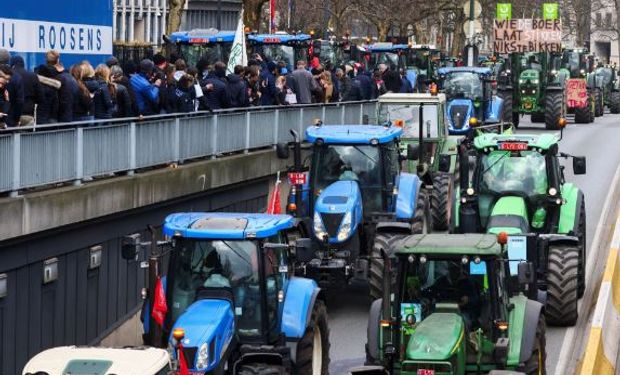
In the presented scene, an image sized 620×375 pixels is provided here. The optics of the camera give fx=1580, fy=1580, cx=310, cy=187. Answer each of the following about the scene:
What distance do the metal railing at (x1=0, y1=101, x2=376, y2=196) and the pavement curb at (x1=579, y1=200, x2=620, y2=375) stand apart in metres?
5.93

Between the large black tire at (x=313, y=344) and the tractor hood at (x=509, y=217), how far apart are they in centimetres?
395

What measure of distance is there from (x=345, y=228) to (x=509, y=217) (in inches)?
83.9

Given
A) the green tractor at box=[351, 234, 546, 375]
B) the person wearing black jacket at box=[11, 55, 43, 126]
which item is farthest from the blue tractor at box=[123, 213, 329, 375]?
the person wearing black jacket at box=[11, 55, 43, 126]

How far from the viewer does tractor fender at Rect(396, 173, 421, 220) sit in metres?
21.8

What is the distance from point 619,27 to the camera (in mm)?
116875

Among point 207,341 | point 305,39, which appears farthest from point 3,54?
point 305,39

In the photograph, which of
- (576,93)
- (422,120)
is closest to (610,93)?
(576,93)

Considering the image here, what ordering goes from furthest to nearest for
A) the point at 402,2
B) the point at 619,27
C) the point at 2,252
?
1. the point at 619,27
2. the point at 402,2
3. the point at 2,252

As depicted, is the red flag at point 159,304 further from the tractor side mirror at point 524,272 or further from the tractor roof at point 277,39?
the tractor roof at point 277,39

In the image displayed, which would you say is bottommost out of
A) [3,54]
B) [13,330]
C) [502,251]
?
[13,330]

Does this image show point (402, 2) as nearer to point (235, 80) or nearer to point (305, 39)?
point (305, 39)

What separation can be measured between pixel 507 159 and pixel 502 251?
6.63 m

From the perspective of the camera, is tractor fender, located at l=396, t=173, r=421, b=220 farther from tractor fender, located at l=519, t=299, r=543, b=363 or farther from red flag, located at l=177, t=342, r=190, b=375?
red flag, located at l=177, t=342, r=190, b=375

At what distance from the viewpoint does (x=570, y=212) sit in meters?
21.0
